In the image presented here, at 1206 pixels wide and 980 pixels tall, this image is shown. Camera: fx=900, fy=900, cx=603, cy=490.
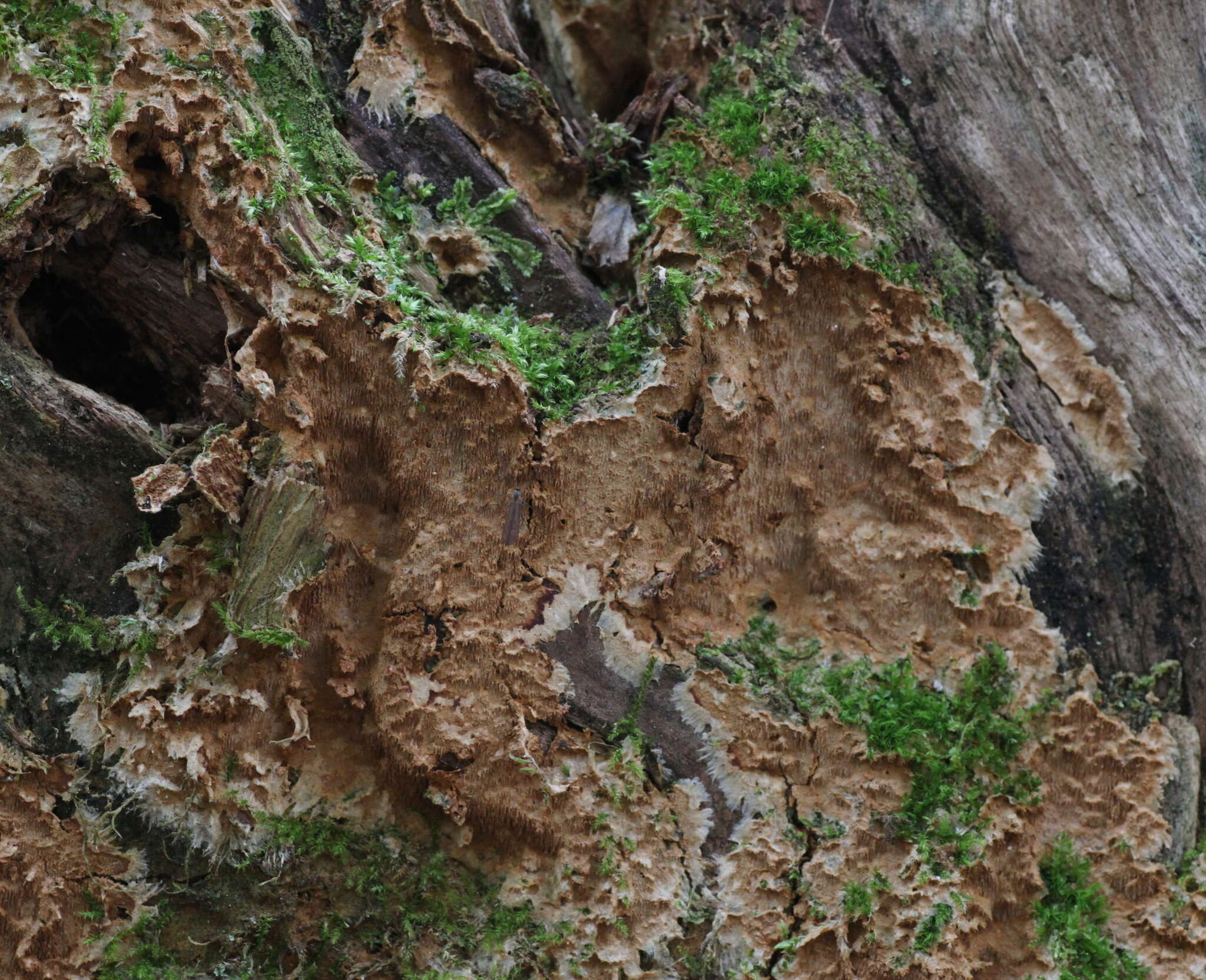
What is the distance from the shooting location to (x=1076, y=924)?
8.96 feet

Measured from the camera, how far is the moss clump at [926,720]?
275 centimetres

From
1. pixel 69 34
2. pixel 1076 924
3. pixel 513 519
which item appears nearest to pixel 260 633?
pixel 513 519

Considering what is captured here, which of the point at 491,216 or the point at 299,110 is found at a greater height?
the point at 491,216

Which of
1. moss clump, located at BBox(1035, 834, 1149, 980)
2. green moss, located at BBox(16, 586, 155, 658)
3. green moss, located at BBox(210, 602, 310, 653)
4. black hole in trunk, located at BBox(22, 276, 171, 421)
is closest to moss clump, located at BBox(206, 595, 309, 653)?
green moss, located at BBox(210, 602, 310, 653)

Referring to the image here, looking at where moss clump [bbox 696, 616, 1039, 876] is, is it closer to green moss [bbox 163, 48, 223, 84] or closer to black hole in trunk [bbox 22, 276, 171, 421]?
black hole in trunk [bbox 22, 276, 171, 421]

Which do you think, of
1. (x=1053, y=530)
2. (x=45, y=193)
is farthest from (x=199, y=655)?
(x=1053, y=530)

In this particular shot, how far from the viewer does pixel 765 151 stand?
300 centimetres

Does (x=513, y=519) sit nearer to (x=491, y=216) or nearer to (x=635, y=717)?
(x=635, y=717)

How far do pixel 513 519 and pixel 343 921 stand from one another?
1262mm

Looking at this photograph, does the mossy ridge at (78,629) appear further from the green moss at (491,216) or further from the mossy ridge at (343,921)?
the green moss at (491,216)

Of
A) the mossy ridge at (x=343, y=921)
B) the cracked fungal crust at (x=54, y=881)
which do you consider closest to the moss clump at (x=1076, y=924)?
the mossy ridge at (x=343, y=921)

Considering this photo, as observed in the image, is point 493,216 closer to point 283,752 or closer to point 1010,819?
point 283,752

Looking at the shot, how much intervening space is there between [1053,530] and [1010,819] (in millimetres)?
960

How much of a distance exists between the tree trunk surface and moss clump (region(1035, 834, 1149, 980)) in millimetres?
16
